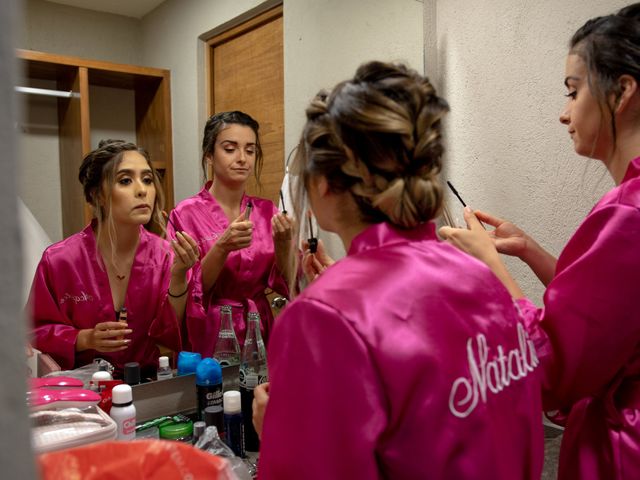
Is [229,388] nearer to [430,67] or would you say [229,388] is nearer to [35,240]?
[35,240]

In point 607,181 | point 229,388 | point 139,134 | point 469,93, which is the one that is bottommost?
point 229,388

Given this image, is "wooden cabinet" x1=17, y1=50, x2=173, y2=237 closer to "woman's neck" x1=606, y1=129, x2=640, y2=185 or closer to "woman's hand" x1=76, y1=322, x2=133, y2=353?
"woman's hand" x1=76, y1=322, x2=133, y2=353

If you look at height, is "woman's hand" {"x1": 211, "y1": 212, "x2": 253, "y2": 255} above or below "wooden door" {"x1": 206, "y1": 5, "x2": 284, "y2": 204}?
below

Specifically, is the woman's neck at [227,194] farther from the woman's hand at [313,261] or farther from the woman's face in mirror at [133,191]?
the woman's hand at [313,261]

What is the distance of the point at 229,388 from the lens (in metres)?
1.22

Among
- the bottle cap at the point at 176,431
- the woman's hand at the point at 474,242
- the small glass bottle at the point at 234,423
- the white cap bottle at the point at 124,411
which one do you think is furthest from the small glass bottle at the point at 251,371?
the woman's hand at the point at 474,242

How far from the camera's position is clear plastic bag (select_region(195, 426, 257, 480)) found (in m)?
0.98

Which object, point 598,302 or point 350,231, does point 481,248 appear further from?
point 350,231

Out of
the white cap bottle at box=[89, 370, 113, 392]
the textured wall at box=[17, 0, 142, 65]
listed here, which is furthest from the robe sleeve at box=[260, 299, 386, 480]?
the textured wall at box=[17, 0, 142, 65]

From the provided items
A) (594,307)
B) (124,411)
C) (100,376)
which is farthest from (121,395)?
(594,307)

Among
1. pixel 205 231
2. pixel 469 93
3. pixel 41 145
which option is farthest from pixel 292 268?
pixel 469 93

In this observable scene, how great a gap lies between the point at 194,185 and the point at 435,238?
0.85 meters

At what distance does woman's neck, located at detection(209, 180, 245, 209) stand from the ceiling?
0.44m

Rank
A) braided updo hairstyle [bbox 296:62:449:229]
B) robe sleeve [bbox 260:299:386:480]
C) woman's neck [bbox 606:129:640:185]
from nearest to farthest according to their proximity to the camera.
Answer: robe sleeve [bbox 260:299:386:480], braided updo hairstyle [bbox 296:62:449:229], woman's neck [bbox 606:129:640:185]
